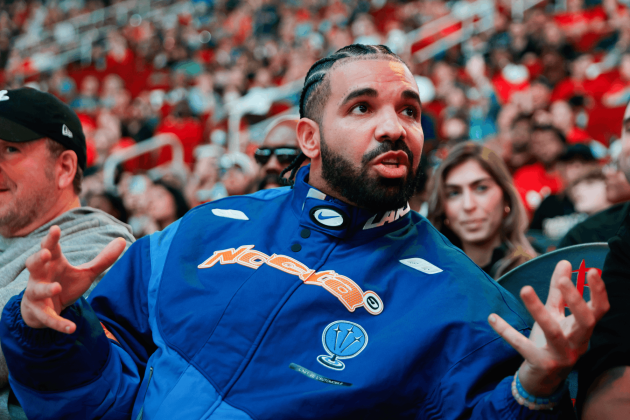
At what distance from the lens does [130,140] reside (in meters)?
9.69

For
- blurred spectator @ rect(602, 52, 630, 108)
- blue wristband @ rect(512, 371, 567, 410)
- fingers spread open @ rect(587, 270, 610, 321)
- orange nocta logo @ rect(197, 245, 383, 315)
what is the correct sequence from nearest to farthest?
fingers spread open @ rect(587, 270, 610, 321) < blue wristband @ rect(512, 371, 567, 410) < orange nocta logo @ rect(197, 245, 383, 315) < blurred spectator @ rect(602, 52, 630, 108)

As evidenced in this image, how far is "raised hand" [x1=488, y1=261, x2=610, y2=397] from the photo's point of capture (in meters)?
1.12

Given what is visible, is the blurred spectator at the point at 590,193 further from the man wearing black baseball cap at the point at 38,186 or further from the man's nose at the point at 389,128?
the man wearing black baseball cap at the point at 38,186

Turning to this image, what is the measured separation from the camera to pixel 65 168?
2.29 meters

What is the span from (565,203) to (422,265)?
3056mm

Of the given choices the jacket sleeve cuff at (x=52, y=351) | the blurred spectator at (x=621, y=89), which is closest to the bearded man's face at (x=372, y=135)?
the jacket sleeve cuff at (x=52, y=351)

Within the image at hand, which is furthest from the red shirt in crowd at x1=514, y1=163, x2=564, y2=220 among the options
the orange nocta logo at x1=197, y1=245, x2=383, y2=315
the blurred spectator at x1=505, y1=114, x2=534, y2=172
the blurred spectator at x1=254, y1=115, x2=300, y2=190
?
the orange nocta logo at x1=197, y1=245, x2=383, y2=315

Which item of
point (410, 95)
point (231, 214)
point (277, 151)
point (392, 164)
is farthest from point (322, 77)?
point (277, 151)

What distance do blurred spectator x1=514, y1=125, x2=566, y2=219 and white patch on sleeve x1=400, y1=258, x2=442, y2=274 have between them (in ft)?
12.2

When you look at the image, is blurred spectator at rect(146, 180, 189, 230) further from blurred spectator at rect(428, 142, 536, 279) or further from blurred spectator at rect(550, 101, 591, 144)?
blurred spectator at rect(550, 101, 591, 144)

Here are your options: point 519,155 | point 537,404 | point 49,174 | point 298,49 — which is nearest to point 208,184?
point 519,155

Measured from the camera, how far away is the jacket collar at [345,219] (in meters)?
1.76

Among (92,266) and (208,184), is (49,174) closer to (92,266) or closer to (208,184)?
(92,266)

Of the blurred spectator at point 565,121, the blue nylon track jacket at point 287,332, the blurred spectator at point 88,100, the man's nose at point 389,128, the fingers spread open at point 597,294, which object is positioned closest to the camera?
the fingers spread open at point 597,294
